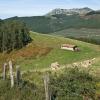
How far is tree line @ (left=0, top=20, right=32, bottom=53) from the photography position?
279 ft

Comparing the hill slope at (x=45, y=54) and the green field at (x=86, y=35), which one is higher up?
the hill slope at (x=45, y=54)

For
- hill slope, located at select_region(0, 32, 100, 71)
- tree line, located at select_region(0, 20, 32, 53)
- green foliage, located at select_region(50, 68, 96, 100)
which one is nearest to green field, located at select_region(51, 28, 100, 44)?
hill slope, located at select_region(0, 32, 100, 71)

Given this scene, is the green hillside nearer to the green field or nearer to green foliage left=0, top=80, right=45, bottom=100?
green foliage left=0, top=80, right=45, bottom=100

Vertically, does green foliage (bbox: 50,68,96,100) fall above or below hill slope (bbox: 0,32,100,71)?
above

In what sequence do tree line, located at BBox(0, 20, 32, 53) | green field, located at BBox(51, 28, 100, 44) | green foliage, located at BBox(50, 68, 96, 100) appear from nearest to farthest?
green foliage, located at BBox(50, 68, 96, 100) → tree line, located at BBox(0, 20, 32, 53) → green field, located at BBox(51, 28, 100, 44)

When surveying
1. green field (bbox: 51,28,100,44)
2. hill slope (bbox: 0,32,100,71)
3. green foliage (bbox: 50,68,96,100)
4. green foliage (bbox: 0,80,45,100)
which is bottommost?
green field (bbox: 51,28,100,44)

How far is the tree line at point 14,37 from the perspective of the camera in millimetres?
85125

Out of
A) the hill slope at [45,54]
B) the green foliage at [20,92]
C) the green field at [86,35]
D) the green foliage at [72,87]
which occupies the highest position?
the green foliage at [20,92]

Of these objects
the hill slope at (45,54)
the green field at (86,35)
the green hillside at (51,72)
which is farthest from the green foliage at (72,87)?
the green field at (86,35)

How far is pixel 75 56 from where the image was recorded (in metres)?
69.3

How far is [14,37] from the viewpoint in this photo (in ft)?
280

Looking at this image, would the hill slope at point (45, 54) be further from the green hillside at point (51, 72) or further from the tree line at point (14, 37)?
the tree line at point (14, 37)

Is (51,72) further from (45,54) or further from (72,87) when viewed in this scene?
(45,54)

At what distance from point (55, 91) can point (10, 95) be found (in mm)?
2576
